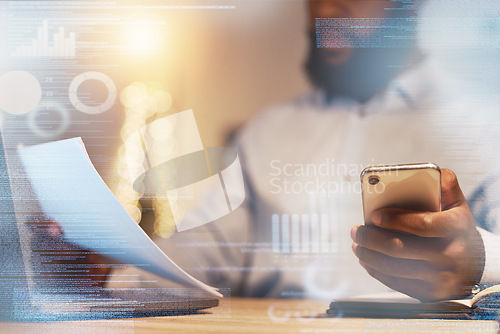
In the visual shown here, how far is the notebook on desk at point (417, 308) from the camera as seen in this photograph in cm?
43

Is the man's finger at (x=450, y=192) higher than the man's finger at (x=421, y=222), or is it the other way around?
the man's finger at (x=450, y=192)

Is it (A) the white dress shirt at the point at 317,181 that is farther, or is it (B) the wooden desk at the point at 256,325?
(A) the white dress shirt at the point at 317,181

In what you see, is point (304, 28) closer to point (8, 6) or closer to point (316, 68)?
point (316, 68)

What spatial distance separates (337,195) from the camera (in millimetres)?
580

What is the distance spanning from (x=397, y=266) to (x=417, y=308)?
79mm

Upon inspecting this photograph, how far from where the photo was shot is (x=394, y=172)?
47 cm

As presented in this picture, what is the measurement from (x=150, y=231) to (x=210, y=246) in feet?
0.35

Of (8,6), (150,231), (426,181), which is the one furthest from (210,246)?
Answer: (8,6)

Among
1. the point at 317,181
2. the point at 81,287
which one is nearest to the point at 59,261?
the point at 81,287

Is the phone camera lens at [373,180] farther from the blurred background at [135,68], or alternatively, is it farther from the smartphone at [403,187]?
the blurred background at [135,68]

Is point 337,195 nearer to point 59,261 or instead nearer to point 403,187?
point 403,187
